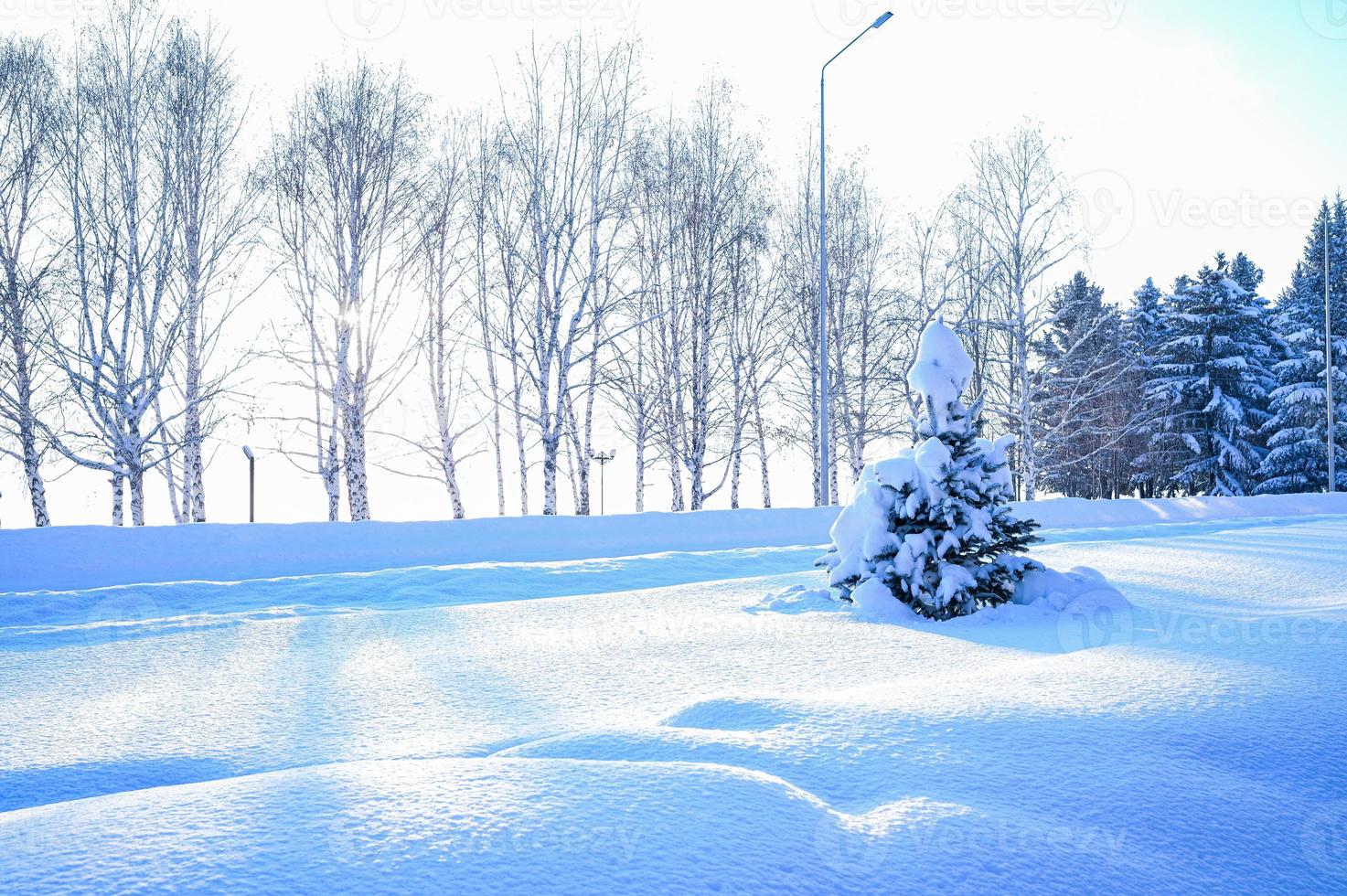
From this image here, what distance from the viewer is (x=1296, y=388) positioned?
32.6 meters

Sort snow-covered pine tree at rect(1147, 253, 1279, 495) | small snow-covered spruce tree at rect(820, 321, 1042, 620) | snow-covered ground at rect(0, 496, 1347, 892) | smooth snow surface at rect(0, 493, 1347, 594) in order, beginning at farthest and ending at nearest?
snow-covered pine tree at rect(1147, 253, 1279, 495) → smooth snow surface at rect(0, 493, 1347, 594) → small snow-covered spruce tree at rect(820, 321, 1042, 620) → snow-covered ground at rect(0, 496, 1347, 892)

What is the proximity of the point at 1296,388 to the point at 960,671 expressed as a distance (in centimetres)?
3734

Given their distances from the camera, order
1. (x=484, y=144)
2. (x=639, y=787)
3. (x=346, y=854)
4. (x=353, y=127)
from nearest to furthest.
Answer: (x=346, y=854) → (x=639, y=787) → (x=353, y=127) → (x=484, y=144)

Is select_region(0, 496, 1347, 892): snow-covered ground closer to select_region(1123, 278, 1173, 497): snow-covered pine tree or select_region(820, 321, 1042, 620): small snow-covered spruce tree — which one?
select_region(820, 321, 1042, 620): small snow-covered spruce tree

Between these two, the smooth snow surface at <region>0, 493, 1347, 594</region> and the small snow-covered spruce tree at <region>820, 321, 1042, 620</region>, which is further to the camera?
the smooth snow surface at <region>0, 493, 1347, 594</region>

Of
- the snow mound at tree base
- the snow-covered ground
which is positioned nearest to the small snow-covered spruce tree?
the snow mound at tree base

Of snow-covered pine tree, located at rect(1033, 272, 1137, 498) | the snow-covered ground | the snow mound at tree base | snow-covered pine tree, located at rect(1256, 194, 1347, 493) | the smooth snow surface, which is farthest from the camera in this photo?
snow-covered pine tree, located at rect(1033, 272, 1137, 498)

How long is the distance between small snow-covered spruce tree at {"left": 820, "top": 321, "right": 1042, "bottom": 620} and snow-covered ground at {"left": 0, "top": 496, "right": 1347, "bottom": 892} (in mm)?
315

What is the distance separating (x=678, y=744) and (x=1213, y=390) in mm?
39582

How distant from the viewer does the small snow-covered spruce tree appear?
634cm

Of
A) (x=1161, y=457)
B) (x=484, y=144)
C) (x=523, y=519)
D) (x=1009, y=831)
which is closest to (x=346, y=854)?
(x=1009, y=831)

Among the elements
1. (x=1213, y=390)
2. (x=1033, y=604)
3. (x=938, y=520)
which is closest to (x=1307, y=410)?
(x=1213, y=390)

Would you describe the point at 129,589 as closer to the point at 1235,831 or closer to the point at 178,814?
the point at 178,814

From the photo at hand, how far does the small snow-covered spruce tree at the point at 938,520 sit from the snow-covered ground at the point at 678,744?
12.4 inches
